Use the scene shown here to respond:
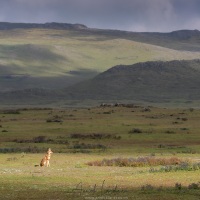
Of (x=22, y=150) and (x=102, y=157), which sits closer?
(x=102, y=157)

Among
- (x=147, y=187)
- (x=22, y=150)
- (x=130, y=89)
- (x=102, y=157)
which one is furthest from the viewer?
(x=130, y=89)

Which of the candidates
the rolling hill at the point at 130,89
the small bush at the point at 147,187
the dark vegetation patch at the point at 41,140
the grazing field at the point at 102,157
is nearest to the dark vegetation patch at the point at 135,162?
the grazing field at the point at 102,157

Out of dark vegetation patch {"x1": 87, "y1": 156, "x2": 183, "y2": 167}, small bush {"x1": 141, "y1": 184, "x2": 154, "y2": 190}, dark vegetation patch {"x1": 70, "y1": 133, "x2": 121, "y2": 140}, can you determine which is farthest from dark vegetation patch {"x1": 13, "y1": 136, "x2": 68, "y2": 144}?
small bush {"x1": 141, "y1": 184, "x2": 154, "y2": 190}

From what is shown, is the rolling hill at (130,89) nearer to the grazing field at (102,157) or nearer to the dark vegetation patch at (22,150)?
the grazing field at (102,157)

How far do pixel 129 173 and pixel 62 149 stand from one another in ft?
52.0

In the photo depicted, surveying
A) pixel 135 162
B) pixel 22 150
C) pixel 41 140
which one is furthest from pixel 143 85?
pixel 135 162

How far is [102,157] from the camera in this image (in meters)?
37.8

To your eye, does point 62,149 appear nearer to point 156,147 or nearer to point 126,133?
point 156,147

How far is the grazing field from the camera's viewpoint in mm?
22672

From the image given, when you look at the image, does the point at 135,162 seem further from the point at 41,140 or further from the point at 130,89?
the point at 130,89

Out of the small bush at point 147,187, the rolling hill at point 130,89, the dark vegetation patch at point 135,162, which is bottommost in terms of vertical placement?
the rolling hill at point 130,89

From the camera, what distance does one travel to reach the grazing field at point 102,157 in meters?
22.7

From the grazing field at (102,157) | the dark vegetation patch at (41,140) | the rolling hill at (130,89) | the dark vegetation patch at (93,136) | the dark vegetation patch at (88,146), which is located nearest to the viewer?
the grazing field at (102,157)

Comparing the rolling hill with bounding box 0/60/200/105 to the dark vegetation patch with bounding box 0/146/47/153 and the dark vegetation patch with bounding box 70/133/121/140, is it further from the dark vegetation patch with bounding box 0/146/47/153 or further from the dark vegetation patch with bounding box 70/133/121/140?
the dark vegetation patch with bounding box 0/146/47/153
